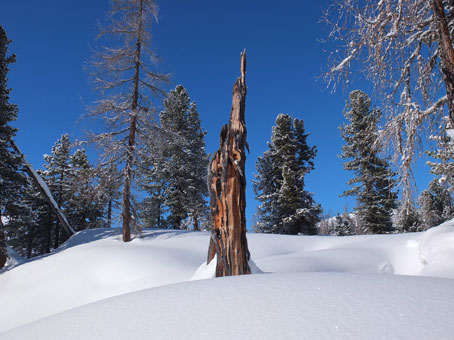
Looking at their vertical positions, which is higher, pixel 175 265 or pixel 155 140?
pixel 155 140

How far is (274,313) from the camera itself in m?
1.66

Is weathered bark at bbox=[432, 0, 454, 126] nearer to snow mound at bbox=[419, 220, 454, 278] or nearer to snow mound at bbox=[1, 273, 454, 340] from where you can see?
snow mound at bbox=[419, 220, 454, 278]

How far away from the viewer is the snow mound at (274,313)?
4.75 ft

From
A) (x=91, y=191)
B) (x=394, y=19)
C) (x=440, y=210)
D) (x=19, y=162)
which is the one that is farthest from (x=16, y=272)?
(x=440, y=210)

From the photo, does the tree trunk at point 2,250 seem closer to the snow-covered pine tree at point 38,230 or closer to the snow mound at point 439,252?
the snow-covered pine tree at point 38,230

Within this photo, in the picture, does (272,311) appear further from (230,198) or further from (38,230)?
(38,230)

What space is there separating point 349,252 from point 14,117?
45.3ft

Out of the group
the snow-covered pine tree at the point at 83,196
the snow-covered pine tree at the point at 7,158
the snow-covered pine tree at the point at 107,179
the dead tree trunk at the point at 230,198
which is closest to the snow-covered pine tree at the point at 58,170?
the snow-covered pine tree at the point at 83,196

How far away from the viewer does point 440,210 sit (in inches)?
1187

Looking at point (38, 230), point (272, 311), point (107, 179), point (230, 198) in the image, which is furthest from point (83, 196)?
point (38, 230)

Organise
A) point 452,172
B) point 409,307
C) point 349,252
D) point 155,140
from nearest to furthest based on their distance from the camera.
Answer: point 409,307
point 452,172
point 349,252
point 155,140

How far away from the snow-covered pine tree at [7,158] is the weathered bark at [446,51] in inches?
546

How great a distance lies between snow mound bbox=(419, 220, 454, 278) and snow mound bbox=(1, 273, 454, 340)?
4.09 meters

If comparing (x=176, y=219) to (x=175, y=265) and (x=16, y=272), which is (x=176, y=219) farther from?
(x=175, y=265)
